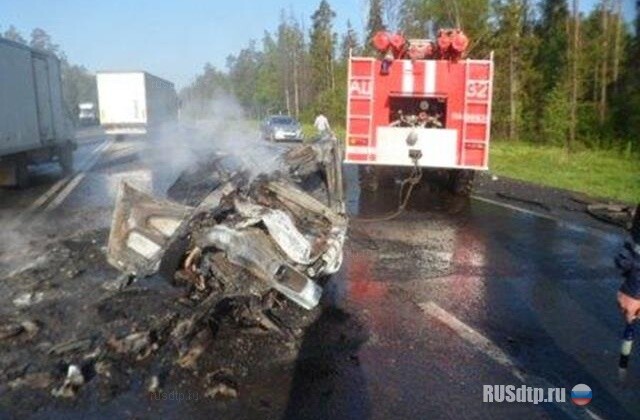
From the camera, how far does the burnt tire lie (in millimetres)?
17594

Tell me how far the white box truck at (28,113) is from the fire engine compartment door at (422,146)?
7.76m

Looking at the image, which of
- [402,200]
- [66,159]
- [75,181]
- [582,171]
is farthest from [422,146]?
[66,159]

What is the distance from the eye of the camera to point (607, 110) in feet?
103

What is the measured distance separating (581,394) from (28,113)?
13932 millimetres

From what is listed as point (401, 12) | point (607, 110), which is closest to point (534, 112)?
point (607, 110)

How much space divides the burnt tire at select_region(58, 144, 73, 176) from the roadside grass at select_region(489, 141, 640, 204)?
471 inches

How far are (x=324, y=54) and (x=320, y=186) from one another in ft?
172

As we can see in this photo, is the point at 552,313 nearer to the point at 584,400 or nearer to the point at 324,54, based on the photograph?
the point at 584,400

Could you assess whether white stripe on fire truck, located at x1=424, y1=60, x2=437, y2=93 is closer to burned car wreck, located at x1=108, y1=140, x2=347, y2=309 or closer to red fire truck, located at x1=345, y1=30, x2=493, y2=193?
red fire truck, located at x1=345, y1=30, x2=493, y2=193

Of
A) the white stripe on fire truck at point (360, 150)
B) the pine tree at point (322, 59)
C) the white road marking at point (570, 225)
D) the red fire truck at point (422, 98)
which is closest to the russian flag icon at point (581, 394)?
the white road marking at point (570, 225)

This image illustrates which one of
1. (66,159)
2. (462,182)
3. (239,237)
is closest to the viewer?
(239,237)

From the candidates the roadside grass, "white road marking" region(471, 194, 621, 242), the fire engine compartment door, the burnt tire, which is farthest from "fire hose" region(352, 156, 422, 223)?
the burnt tire

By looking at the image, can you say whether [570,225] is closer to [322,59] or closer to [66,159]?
[66,159]

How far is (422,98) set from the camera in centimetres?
1188
